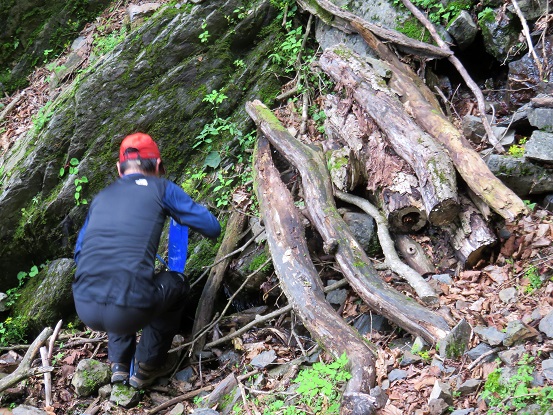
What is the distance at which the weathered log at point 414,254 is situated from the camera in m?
4.55

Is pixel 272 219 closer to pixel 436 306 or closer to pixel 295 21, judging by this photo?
pixel 436 306

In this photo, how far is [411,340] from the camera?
12.6ft

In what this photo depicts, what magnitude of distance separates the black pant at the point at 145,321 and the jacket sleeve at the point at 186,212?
1.89ft

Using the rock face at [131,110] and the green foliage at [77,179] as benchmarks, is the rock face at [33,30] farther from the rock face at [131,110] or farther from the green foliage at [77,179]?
the green foliage at [77,179]

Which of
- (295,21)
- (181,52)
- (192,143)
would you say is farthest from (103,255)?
(295,21)

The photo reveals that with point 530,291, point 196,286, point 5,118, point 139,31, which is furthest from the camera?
point 5,118

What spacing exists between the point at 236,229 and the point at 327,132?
1591 millimetres

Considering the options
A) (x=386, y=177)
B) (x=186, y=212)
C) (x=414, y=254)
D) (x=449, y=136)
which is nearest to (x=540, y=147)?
(x=449, y=136)

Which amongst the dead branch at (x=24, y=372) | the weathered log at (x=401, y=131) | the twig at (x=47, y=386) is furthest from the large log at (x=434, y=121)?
the twig at (x=47, y=386)

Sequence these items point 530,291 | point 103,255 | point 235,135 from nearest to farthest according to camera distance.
→ point 530,291
point 103,255
point 235,135

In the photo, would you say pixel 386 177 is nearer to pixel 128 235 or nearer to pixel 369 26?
pixel 128 235

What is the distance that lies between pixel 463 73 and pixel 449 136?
1701mm

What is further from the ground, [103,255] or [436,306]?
[103,255]

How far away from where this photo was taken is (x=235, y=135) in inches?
269
